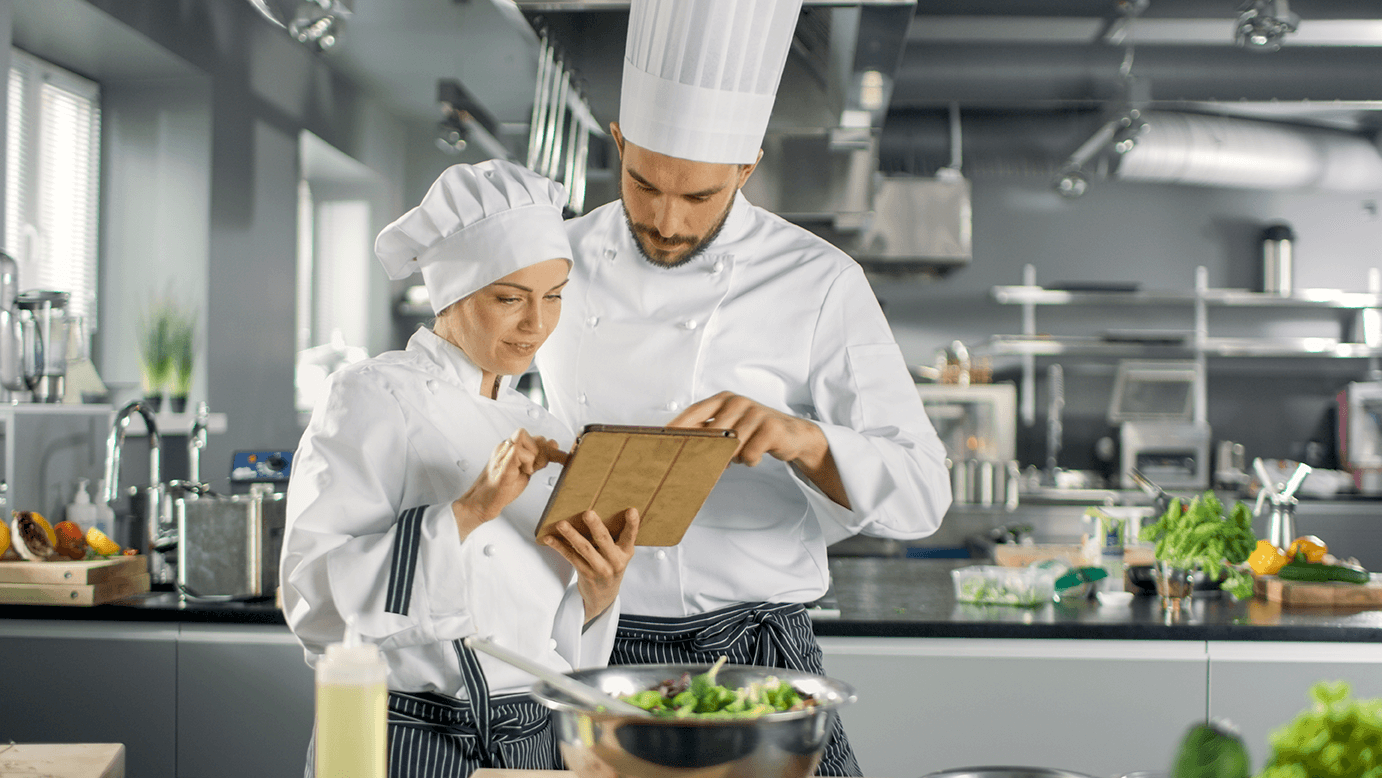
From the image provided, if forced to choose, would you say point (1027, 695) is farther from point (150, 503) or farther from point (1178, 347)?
point (1178, 347)

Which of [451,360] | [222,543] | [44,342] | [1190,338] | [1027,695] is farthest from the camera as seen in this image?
[1190,338]

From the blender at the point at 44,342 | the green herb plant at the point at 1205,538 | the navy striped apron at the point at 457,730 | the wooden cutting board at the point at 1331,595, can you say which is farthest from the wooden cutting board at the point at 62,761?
the wooden cutting board at the point at 1331,595

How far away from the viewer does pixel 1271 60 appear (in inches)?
166

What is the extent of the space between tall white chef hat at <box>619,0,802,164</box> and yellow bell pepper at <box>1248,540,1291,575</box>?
185 centimetres

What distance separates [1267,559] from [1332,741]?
2114 mm

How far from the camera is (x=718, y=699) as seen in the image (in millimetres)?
986

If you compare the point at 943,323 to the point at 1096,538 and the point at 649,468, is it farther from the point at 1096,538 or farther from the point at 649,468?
the point at 649,468

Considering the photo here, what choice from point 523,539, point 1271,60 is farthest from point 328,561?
point 1271,60

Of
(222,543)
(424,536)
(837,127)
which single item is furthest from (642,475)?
(837,127)

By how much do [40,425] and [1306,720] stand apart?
115 inches

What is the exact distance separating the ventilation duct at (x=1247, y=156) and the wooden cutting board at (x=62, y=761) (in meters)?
5.51

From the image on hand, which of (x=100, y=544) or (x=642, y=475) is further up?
(x=642, y=475)

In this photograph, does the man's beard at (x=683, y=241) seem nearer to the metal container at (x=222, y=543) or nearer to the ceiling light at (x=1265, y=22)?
the metal container at (x=222, y=543)

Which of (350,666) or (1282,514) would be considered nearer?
(350,666)
